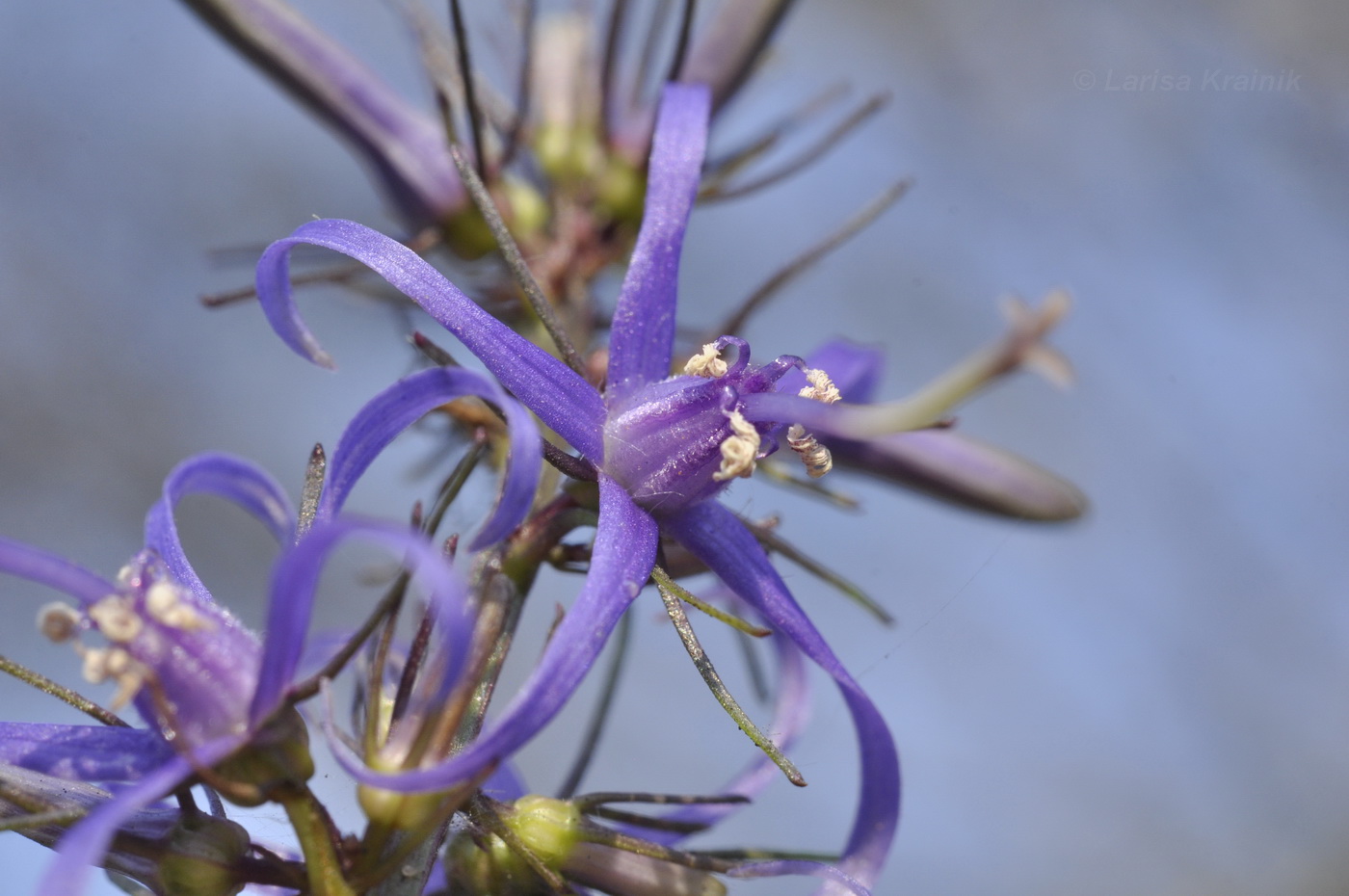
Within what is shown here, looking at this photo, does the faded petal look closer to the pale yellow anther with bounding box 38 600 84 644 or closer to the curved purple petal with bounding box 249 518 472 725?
the curved purple petal with bounding box 249 518 472 725

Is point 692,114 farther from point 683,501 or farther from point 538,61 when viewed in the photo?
point 538,61

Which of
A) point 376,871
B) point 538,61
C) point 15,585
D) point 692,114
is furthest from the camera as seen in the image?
point 15,585

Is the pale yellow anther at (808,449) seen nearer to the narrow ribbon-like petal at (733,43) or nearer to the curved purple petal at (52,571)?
the curved purple petal at (52,571)

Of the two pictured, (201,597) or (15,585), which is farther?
(15,585)

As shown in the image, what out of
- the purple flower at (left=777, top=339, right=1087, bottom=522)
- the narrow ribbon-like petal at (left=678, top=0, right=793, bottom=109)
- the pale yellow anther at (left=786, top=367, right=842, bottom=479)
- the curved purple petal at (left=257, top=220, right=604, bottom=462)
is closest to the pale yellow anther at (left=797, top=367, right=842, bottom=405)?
the pale yellow anther at (left=786, top=367, right=842, bottom=479)

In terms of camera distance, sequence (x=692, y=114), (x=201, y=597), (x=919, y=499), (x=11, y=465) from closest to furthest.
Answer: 1. (x=201, y=597)
2. (x=692, y=114)
3. (x=919, y=499)
4. (x=11, y=465)

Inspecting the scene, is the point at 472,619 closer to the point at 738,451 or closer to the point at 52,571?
the point at 738,451

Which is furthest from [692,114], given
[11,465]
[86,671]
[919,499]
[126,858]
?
[11,465]
